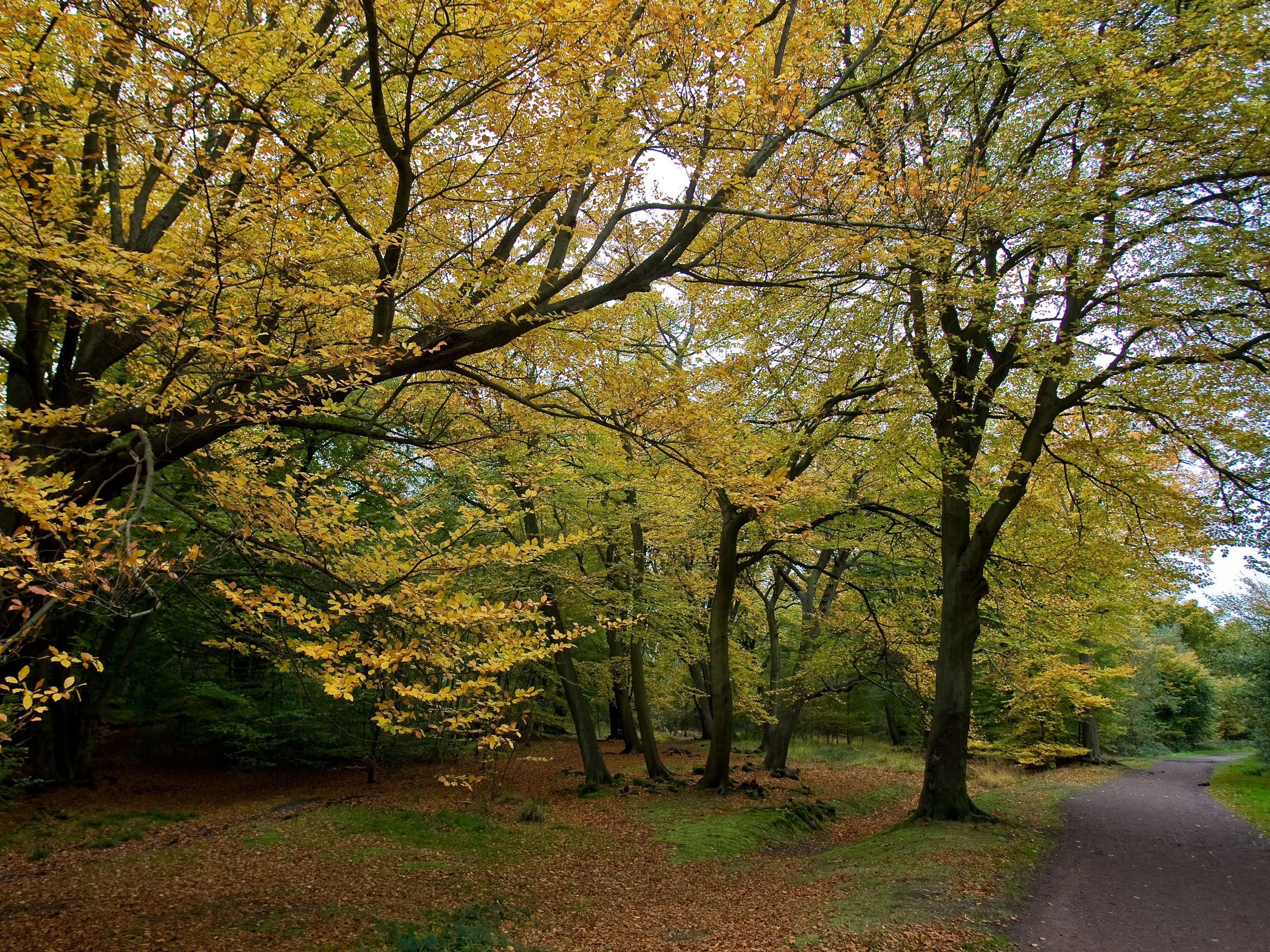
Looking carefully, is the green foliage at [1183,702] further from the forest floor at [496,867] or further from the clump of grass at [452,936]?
the clump of grass at [452,936]

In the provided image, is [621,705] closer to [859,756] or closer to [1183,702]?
[859,756]

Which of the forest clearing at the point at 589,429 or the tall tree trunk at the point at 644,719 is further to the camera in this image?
the tall tree trunk at the point at 644,719

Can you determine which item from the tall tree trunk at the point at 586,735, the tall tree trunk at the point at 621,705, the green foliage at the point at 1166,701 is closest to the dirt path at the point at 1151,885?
the tall tree trunk at the point at 621,705

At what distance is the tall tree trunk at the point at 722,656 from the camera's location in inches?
500

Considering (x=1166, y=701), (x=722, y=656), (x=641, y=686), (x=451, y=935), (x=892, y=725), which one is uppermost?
(x=722, y=656)

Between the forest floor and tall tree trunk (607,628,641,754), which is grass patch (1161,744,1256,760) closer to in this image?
the forest floor

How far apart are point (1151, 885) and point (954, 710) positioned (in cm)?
271

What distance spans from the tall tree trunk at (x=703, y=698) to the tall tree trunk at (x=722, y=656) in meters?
4.92

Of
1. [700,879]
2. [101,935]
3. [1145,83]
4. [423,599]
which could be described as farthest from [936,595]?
[101,935]

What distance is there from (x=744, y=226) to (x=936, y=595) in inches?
369

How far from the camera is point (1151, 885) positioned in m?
7.41

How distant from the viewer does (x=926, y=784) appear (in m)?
9.72

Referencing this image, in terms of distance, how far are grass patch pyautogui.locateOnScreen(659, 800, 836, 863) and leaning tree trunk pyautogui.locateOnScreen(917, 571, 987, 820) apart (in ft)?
7.98

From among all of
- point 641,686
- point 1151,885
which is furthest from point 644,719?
point 1151,885
